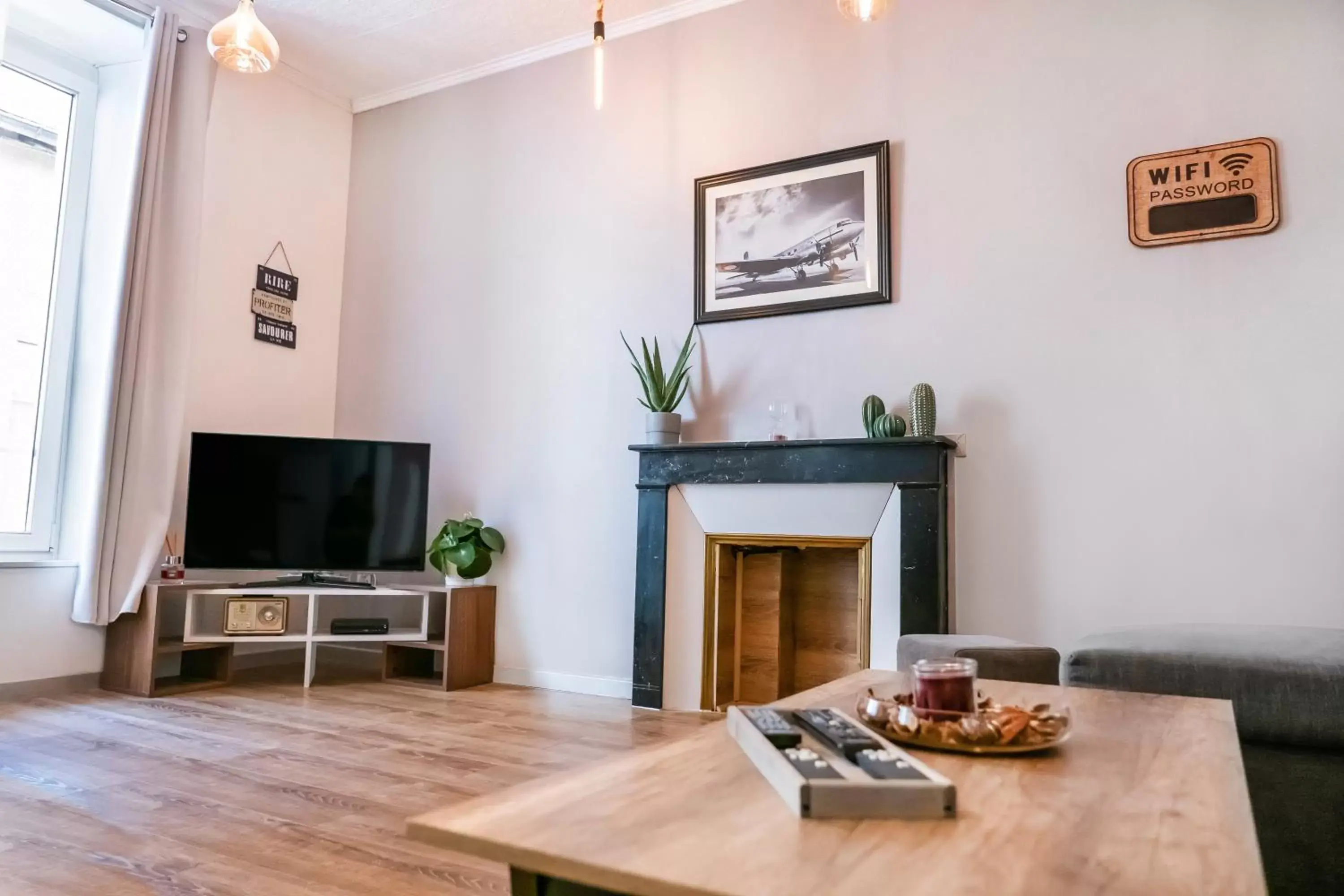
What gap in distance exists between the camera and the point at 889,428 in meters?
3.13

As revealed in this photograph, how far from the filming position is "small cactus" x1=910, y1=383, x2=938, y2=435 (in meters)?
3.08

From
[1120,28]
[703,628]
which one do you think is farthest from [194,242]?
[1120,28]

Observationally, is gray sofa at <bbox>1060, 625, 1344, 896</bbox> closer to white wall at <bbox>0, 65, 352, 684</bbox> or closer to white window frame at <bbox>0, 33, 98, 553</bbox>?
white wall at <bbox>0, 65, 352, 684</bbox>

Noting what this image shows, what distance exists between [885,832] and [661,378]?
292 centimetres

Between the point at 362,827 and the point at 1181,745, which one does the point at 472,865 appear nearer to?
the point at 362,827

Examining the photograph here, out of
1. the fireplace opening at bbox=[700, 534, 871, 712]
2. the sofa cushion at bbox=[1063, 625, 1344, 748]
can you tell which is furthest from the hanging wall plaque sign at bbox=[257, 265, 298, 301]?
the sofa cushion at bbox=[1063, 625, 1344, 748]

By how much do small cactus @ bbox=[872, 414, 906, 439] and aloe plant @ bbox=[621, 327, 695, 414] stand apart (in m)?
0.87

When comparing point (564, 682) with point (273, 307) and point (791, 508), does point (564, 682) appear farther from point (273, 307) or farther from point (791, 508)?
point (273, 307)

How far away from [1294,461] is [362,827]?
2783 mm

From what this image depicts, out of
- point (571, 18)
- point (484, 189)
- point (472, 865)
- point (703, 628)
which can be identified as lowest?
point (472, 865)

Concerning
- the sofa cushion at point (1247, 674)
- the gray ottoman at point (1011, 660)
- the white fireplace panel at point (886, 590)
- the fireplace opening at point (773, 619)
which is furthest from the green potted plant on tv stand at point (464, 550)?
the sofa cushion at point (1247, 674)

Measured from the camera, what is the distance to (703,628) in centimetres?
343

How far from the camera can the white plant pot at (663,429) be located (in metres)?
3.56

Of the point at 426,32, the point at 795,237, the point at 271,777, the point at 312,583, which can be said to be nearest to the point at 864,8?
the point at 795,237
